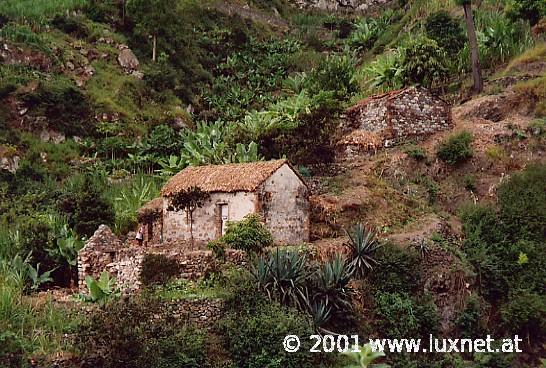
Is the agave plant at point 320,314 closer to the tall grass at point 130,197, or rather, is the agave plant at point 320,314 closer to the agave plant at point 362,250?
the agave plant at point 362,250

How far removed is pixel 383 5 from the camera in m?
69.1

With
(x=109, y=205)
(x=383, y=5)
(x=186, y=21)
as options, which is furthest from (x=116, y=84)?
(x=383, y=5)

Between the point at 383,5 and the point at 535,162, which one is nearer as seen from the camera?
the point at 535,162

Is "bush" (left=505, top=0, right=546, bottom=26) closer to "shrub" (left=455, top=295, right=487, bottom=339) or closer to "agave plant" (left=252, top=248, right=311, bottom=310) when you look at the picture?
"shrub" (left=455, top=295, right=487, bottom=339)

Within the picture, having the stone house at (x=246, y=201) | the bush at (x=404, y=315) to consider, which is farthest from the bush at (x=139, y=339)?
the bush at (x=404, y=315)

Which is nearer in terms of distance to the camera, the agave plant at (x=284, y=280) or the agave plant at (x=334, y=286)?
the agave plant at (x=284, y=280)

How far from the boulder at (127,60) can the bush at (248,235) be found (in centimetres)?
2914

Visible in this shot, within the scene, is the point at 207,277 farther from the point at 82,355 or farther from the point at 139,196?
the point at 139,196

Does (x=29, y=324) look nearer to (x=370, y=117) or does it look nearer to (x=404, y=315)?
(x=404, y=315)

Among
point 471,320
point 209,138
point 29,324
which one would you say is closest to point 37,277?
point 29,324

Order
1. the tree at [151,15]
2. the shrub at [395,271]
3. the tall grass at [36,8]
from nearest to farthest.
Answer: the shrub at [395,271]
the tall grass at [36,8]
the tree at [151,15]

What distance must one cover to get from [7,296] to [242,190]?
7641mm

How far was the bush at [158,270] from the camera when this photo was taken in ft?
55.6

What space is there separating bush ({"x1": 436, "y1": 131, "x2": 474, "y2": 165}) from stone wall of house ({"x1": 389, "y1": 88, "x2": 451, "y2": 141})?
1.88 metres
